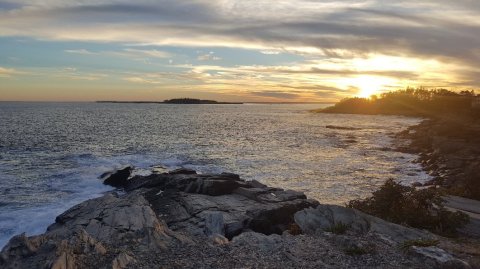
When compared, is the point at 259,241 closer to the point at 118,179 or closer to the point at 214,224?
the point at 214,224

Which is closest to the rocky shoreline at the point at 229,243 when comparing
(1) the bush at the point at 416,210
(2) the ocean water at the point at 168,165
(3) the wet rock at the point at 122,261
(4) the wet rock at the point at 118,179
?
(3) the wet rock at the point at 122,261

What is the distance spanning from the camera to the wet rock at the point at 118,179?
35.8 meters

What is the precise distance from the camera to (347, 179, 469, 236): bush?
16.8 metres

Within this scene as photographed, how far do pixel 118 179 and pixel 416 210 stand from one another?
26100mm

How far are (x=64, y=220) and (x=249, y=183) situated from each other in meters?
12.1

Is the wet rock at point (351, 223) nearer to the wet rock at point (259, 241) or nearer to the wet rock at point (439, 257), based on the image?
the wet rock at point (439, 257)

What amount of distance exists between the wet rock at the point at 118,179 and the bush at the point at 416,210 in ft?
73.2

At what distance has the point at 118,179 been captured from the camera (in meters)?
36.4

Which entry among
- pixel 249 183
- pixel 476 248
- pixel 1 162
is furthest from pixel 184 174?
pixel 1 162

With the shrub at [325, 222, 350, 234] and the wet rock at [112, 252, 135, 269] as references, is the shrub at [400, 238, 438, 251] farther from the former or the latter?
the wet rock at [112, 252, 135, 269]

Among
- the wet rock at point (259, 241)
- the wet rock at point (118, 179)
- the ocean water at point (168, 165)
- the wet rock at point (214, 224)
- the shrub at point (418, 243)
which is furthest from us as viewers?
the wet rock at point (118, 179)

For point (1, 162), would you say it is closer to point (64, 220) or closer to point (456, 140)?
point (64, 220)

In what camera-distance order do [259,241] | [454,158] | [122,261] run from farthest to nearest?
1. [454,158]
2. [259,241]
3. [122,261]

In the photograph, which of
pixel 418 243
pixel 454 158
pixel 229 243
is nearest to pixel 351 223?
pixel 418 243
